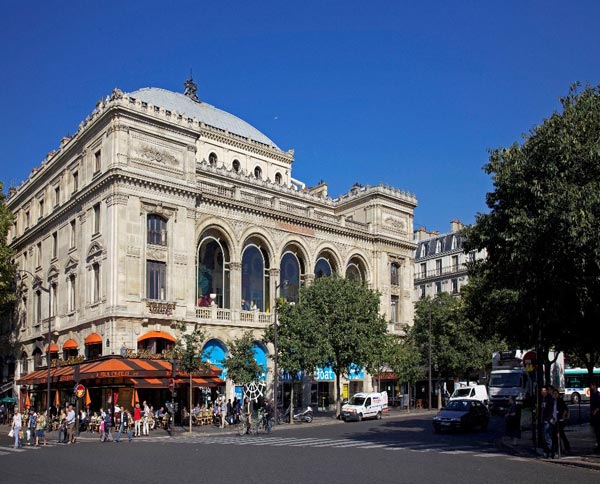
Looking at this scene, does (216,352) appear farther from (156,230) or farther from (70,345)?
(70,345)

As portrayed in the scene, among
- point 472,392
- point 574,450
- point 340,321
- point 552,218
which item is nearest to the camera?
point 552,218

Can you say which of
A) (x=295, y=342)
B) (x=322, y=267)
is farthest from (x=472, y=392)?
(x=322, y=267)

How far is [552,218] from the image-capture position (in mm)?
20188

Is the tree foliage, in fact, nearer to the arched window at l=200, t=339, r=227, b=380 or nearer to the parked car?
the arched window at l=200, t=339, r=227, b=380

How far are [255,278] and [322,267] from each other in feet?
25.4

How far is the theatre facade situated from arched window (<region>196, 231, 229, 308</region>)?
3.5 inches

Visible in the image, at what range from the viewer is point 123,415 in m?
33.5

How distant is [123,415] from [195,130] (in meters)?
21.4

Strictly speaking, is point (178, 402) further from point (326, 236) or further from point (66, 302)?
point (326, 236)

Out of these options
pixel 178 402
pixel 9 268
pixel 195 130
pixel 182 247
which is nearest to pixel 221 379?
pixel 178 402

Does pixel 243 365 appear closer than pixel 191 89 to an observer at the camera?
Yes

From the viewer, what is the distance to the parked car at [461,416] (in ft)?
107

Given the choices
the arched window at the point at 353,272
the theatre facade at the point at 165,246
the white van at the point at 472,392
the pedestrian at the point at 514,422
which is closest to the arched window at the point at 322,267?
the theatre facade at the point at 165,246

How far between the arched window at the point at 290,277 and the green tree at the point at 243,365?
10748mm
